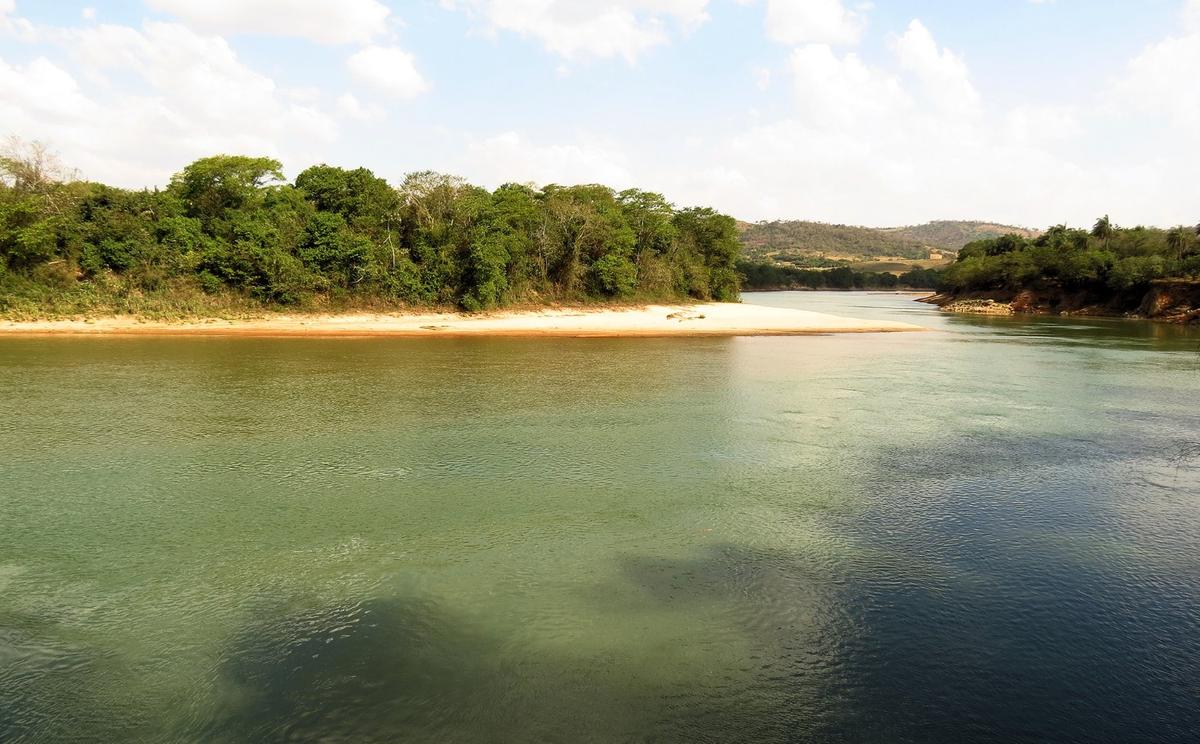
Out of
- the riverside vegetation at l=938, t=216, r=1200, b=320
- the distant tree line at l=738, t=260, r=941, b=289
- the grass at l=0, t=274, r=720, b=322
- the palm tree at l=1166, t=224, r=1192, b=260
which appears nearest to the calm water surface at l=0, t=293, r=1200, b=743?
the grass at l=0, t=274, r=720, b=322

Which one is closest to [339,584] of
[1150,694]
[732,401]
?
[1150,694]

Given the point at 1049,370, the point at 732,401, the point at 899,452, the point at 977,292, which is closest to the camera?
the point at 899,452

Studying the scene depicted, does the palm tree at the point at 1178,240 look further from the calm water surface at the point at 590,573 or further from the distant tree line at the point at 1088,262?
the calm water surface at the point at 590,573

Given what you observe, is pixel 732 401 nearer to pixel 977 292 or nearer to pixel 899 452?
pixel 899 452

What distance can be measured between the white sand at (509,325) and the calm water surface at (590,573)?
20730 mm

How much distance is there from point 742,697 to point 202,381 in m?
19.0

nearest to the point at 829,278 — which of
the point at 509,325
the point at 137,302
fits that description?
the point at 509,325

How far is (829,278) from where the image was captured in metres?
145

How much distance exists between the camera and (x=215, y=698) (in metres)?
4.96

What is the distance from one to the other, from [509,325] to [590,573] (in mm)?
34916

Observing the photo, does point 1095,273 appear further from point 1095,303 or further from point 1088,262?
point 1095,303

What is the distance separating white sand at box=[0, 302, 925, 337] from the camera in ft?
110

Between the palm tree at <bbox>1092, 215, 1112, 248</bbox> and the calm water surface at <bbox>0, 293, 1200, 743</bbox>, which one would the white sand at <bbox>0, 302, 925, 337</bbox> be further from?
the palm tree at <bbox>1092, 215, 1112, 248</bbox>

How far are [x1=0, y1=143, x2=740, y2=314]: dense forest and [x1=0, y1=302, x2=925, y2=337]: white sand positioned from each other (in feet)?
5.98
